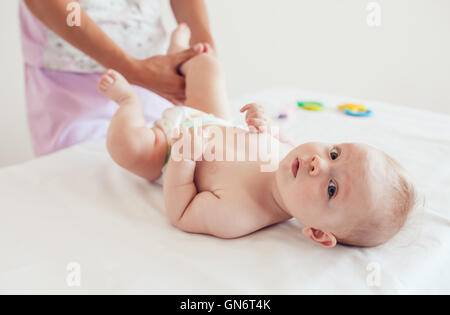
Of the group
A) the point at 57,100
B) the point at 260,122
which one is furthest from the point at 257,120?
the point at 57,100

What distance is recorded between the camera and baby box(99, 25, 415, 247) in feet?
2.71

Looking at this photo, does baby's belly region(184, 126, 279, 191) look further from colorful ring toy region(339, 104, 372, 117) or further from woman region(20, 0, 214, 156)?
colorful ring toy region(339, 104, 372, 117)

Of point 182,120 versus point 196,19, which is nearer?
point 182,120

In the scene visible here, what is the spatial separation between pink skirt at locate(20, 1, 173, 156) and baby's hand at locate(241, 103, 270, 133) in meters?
0.66

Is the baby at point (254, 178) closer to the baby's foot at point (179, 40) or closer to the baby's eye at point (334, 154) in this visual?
the baby's eye at point (334, 154)

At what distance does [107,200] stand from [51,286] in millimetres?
308

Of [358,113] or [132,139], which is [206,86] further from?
[358,113]

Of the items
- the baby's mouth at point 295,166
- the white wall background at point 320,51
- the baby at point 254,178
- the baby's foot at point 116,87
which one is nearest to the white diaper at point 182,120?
the baby at point 254,178

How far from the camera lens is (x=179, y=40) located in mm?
1414

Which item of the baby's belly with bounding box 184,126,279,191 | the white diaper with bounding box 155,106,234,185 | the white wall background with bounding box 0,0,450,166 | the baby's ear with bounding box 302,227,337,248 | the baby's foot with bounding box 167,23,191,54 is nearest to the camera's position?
the baby's ear with bounding box 302,227,337,248

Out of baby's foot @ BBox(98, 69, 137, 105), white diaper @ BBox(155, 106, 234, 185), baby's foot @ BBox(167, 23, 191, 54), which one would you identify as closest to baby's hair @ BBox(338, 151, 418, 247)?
white diaper @ BBox(155, 106, 234, 185)

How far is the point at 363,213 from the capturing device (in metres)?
0.81

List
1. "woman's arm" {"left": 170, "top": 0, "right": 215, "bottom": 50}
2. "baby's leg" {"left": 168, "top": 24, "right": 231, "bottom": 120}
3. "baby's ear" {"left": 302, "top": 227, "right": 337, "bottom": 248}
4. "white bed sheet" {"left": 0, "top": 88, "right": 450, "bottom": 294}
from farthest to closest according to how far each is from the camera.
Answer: "woman's arm" {"left": 170, "top": 0, "right": 215, "bottom": 50}, "baby's leg" {"left": 168, "top": 24, "right": 231, "bottom": 120}, "baby's ear" {"left": 302, "top": 227, "right": 337, "bottom": 248}, "white bed sheet" {"left": 0, "top": 88, "right": 450, "bottom": 294}

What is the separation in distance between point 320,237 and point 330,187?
0.35 ft
